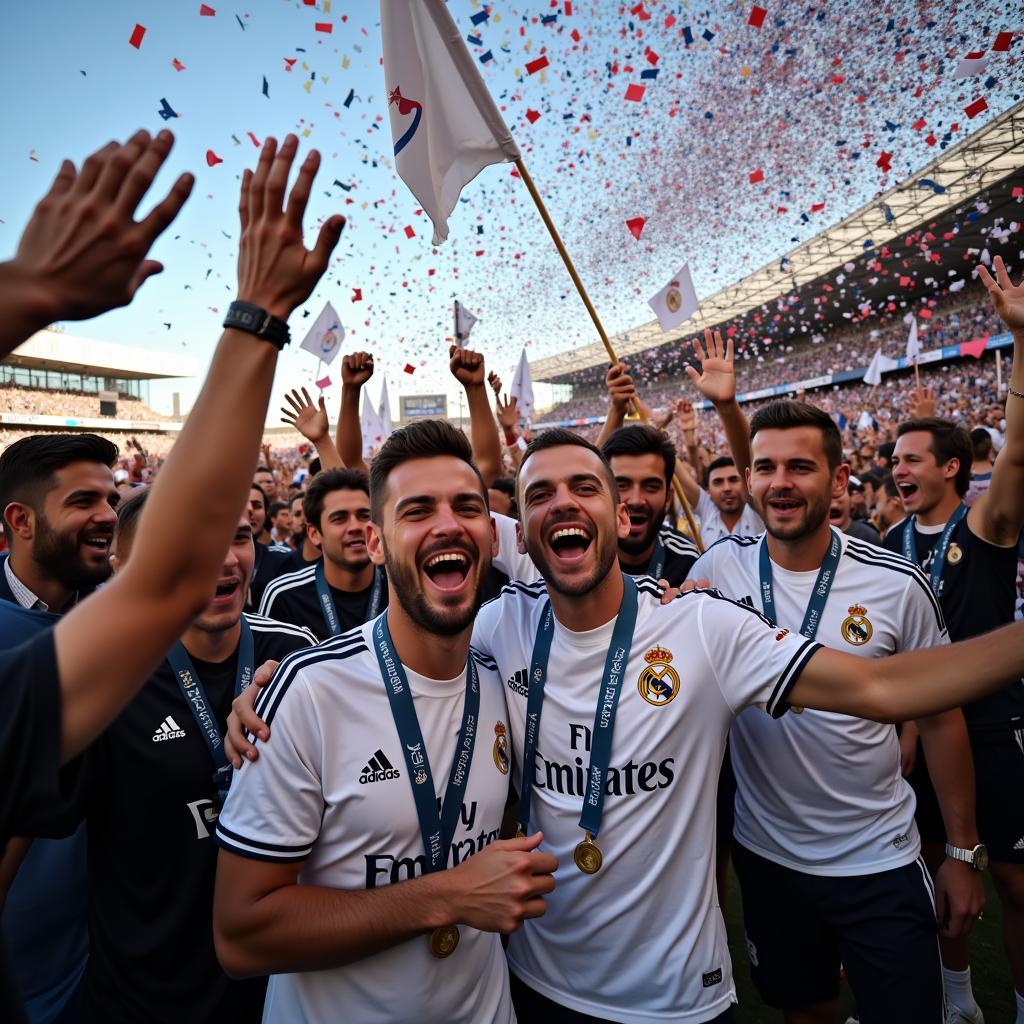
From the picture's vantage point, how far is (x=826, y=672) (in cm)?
188

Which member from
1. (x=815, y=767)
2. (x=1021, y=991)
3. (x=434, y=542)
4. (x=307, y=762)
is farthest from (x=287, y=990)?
(x=1021, y=991)

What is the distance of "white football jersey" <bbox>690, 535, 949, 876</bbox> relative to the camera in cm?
245

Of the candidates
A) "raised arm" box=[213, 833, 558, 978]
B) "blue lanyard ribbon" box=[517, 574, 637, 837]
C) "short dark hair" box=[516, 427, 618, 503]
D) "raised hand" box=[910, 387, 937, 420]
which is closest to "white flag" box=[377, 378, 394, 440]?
"raised hand" box=[910, 387, 937, 420]

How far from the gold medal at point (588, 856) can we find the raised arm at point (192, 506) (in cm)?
149

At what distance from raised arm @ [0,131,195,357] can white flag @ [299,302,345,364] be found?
6767mm

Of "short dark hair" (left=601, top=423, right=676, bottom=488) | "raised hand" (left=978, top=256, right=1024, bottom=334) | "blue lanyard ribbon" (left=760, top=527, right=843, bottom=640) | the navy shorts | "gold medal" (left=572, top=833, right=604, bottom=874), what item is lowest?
the navy shorts

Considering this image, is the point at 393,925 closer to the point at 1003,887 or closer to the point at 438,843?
the point at 438,843

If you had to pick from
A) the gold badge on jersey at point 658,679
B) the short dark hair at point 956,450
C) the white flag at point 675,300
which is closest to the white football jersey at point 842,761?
the gold badge on jersey at point 658,679

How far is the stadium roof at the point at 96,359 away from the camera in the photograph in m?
43.2

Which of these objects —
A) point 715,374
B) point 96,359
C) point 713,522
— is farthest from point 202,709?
point 96,359

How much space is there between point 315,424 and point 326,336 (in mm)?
3112

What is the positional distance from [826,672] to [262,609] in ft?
11.7

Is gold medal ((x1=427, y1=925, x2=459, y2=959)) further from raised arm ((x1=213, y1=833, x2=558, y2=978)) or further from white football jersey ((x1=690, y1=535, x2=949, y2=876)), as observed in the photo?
white football jersey ((x1=690, y1=535, x2=949, y2=876))

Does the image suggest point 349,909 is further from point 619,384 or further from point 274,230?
point 619,384
